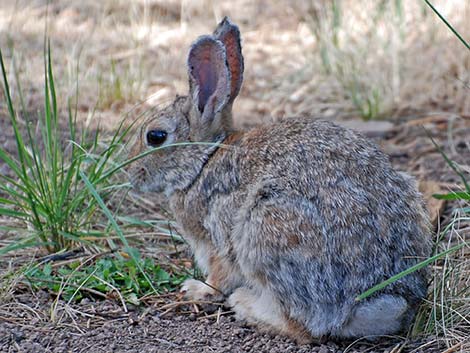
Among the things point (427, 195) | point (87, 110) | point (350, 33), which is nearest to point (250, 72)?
point (350, 33)

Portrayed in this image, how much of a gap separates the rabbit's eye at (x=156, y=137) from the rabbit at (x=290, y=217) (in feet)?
0.25

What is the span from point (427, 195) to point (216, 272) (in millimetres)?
1647

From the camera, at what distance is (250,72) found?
884 cm

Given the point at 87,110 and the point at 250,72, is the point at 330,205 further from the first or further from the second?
the point at 250,72

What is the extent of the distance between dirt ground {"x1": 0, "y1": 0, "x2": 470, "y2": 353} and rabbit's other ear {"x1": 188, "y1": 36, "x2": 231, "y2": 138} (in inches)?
18.2

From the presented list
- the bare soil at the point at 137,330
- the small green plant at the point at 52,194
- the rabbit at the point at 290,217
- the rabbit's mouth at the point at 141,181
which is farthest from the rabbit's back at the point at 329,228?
the small green plant at the point at 52,194

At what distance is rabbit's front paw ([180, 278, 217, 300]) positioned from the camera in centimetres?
484

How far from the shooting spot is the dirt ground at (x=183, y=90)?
4.40 m

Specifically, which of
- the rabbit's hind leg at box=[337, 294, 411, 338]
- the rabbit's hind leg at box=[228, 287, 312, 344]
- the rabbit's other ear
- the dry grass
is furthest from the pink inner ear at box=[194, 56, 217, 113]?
the dry grass

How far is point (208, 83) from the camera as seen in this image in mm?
4957

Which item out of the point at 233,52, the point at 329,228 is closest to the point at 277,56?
the point at 233,52

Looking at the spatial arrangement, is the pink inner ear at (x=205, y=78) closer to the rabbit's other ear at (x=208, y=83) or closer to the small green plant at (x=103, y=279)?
the rabbit's other ear at (x=208, y=83)

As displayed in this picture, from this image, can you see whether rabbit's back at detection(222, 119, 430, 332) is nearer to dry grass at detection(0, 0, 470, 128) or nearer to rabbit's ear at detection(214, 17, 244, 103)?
rabbit's ear at detection(214, 17, 244, 103)

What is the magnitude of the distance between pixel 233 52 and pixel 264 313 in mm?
1403
